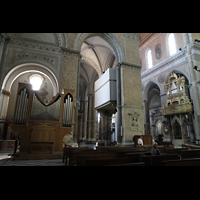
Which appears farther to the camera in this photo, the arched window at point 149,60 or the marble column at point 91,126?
the arched window at point 149,60

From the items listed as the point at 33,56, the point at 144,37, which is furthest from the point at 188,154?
the point at 144,37

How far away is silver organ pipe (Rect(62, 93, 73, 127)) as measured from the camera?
24.5ft

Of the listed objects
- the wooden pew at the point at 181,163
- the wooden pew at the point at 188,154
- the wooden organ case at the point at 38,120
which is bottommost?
the wooden pew at the point at 188,154

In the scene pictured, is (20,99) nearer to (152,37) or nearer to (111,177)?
(111,177)

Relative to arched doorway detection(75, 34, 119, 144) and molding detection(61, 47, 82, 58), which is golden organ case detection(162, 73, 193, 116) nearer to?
arched doorway detection(75, 34, 119, 144)

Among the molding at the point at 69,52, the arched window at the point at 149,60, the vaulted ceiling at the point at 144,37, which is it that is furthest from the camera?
the arched window at the point at 149,60

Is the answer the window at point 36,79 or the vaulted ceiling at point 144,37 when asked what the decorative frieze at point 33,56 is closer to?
the window at point 36,79

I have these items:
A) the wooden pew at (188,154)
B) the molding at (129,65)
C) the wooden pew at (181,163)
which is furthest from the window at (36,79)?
the wooden pew at (181,163)

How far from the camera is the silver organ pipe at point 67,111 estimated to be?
746 cm

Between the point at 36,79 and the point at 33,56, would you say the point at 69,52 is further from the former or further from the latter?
the point at 36,79

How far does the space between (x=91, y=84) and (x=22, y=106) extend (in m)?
15.9

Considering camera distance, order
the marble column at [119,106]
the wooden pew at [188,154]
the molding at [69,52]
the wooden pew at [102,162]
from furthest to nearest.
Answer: the marble column at [119,106] < the molding at [69,52] < the wooden pew at [188,154] < the wooden pew at [102,162]
